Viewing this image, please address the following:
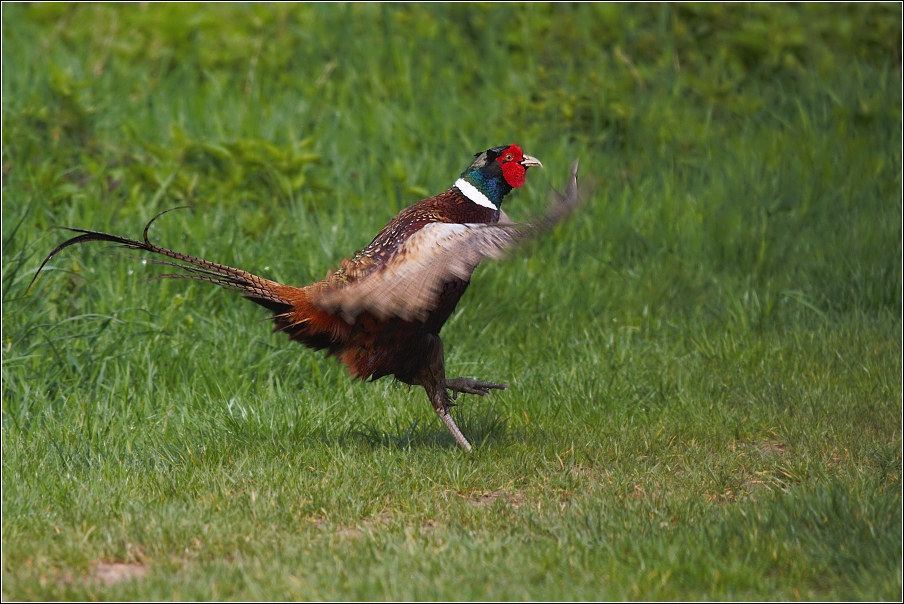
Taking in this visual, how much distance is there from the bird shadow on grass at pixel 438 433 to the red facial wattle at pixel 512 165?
3.65 feet

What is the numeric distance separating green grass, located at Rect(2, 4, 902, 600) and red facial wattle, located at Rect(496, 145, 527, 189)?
1.13 feet

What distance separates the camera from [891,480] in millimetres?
4188

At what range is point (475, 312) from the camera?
623 centimetres

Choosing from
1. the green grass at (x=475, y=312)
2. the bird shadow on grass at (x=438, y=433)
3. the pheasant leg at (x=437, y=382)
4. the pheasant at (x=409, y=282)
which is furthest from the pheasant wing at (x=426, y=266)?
the bird shadow on grass at (x=438, y=433)

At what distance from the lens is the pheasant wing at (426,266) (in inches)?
164

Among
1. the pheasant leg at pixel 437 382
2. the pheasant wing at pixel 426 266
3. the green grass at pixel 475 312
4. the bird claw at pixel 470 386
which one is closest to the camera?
the green grass at pixel 475 312

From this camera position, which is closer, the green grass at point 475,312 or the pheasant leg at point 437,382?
the green grass at point 475,312

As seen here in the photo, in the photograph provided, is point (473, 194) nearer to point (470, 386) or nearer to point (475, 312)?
point (470, 386)

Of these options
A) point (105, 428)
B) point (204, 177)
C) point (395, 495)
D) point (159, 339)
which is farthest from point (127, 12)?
point (395, 495)

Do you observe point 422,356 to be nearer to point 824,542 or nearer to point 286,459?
point 286,459

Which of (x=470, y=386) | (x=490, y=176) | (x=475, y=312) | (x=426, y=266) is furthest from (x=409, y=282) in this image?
(x=475, y=312)

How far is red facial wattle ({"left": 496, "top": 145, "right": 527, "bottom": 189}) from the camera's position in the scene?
4754 mm

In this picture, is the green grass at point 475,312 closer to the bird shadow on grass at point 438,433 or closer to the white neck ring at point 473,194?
the bird shadow on grass at point 438,433

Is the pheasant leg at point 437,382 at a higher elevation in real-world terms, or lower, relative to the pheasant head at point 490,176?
lower
